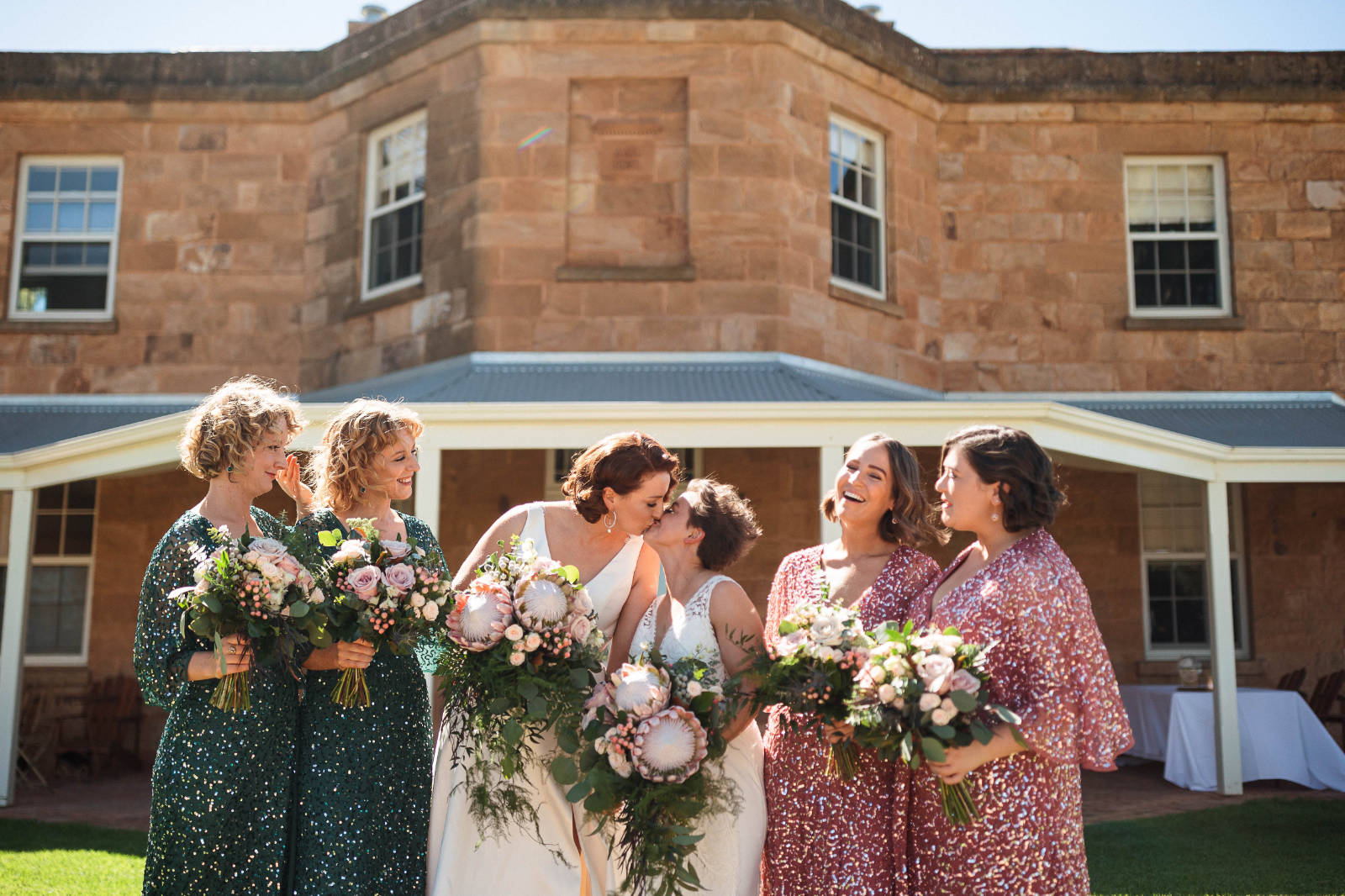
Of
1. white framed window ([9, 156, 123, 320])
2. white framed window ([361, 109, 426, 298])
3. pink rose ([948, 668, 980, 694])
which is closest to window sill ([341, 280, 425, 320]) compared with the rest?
white framed window ([361, 109, 426, 298])

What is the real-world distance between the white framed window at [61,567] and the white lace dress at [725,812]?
31.9ft

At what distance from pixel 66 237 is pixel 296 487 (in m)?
9.33

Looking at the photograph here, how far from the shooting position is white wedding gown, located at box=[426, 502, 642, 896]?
3.47 meters

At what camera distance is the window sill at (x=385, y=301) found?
10.2m

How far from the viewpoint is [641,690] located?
3.12m

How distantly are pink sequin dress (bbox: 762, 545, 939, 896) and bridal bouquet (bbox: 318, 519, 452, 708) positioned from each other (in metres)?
1.09

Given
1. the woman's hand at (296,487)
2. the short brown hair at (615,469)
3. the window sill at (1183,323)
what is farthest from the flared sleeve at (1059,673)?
the window sill at (1183,323)

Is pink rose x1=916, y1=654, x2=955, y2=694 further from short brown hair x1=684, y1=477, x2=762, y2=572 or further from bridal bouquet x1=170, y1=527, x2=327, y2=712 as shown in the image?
bridal bouquet x1=170, y1=527, x2=327, y2=712

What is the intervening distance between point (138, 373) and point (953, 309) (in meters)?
8.20

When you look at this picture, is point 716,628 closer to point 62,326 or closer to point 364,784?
point 364,784

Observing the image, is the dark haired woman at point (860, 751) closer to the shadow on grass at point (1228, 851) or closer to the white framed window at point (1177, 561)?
the shadow on grass at point (1228, 851)

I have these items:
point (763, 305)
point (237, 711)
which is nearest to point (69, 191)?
point (763, 305)

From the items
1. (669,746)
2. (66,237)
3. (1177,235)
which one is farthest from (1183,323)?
(66,237)

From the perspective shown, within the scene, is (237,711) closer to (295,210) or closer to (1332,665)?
(295,210)
